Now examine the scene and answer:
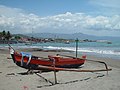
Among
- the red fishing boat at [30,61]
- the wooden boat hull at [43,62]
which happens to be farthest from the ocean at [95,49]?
the red fishing boat at [30,61]

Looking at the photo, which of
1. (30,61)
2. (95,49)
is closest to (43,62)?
(30,61)

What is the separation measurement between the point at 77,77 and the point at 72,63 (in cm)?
393

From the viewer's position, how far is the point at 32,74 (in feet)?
45.2

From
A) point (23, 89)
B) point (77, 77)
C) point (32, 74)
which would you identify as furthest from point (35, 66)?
point (23, 89)

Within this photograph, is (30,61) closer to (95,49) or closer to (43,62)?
(43,62)

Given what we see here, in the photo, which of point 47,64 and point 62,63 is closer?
point 47,64

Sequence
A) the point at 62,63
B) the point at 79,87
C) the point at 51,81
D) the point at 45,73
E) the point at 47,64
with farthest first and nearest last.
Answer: the point at 62,63 < the point at 47,64 < the point at 45,73 < the point at 51,81 < the point at 79,87

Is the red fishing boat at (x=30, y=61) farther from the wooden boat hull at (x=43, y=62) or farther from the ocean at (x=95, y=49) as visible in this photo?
the ocean at (x=95, y=49)

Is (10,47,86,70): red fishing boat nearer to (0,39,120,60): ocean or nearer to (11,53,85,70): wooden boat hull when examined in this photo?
(11,53,85,70): wooden boat hull

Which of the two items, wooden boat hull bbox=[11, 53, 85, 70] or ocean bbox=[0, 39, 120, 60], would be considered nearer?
wooden boat hull bbox=[11, 53, 85, 70]

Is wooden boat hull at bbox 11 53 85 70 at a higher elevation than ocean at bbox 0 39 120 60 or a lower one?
higher

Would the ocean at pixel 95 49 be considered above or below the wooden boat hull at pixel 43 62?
below

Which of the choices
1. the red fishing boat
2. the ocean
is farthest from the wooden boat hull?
the ocean

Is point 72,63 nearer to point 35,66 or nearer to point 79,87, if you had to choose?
point 35,66
